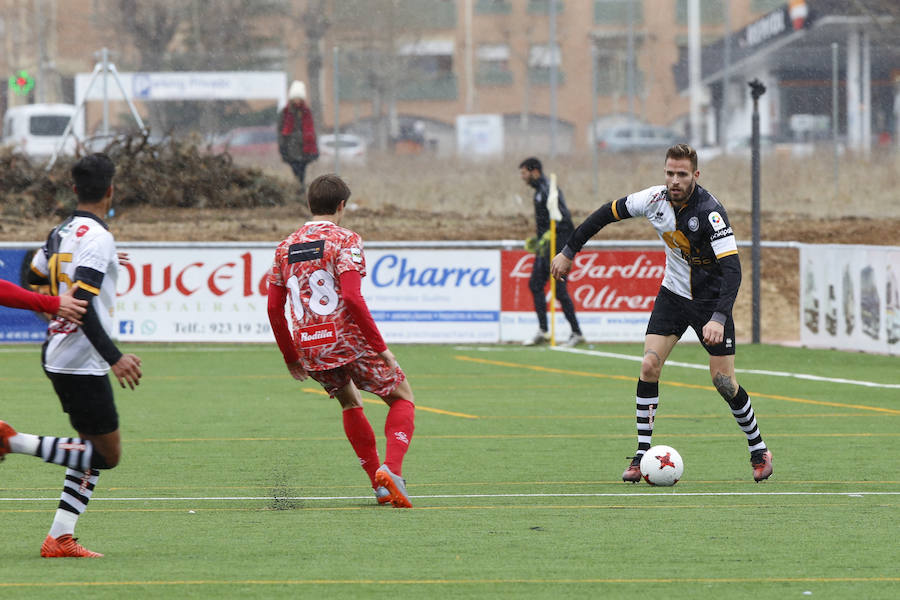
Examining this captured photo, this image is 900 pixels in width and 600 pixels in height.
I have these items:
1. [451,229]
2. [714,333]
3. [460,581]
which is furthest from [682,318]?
Answer: [451,229]

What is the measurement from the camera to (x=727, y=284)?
9055 millimetres

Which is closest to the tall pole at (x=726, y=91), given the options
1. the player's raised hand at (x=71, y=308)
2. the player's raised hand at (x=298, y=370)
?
the player's raised hand at (x=298, y=370)

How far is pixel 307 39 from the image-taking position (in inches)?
1690

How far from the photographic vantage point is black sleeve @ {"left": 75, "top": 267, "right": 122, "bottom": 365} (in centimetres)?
639

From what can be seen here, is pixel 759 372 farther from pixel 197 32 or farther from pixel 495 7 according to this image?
pixel 495 7

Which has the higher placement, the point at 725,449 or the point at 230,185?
the point at 230,185

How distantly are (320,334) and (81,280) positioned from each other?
186 cm

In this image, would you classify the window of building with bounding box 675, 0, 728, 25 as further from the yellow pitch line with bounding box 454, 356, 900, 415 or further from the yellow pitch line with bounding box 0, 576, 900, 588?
the yellow pitch line with bounding box 0, 576, 900, 588

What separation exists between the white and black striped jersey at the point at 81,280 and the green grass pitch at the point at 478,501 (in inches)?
34.4

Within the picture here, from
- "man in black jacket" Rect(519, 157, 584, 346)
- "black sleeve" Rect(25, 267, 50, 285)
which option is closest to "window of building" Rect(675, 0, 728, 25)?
"man in black jacket" Rect(519, 157, 584, 346)

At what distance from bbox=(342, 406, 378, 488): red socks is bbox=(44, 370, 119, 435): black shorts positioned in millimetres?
2013

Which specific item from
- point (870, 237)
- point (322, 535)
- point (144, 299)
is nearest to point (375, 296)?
point (144, 299)

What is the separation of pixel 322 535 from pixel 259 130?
3019 centimetres

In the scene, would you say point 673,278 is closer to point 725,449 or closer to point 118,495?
point 725,449
